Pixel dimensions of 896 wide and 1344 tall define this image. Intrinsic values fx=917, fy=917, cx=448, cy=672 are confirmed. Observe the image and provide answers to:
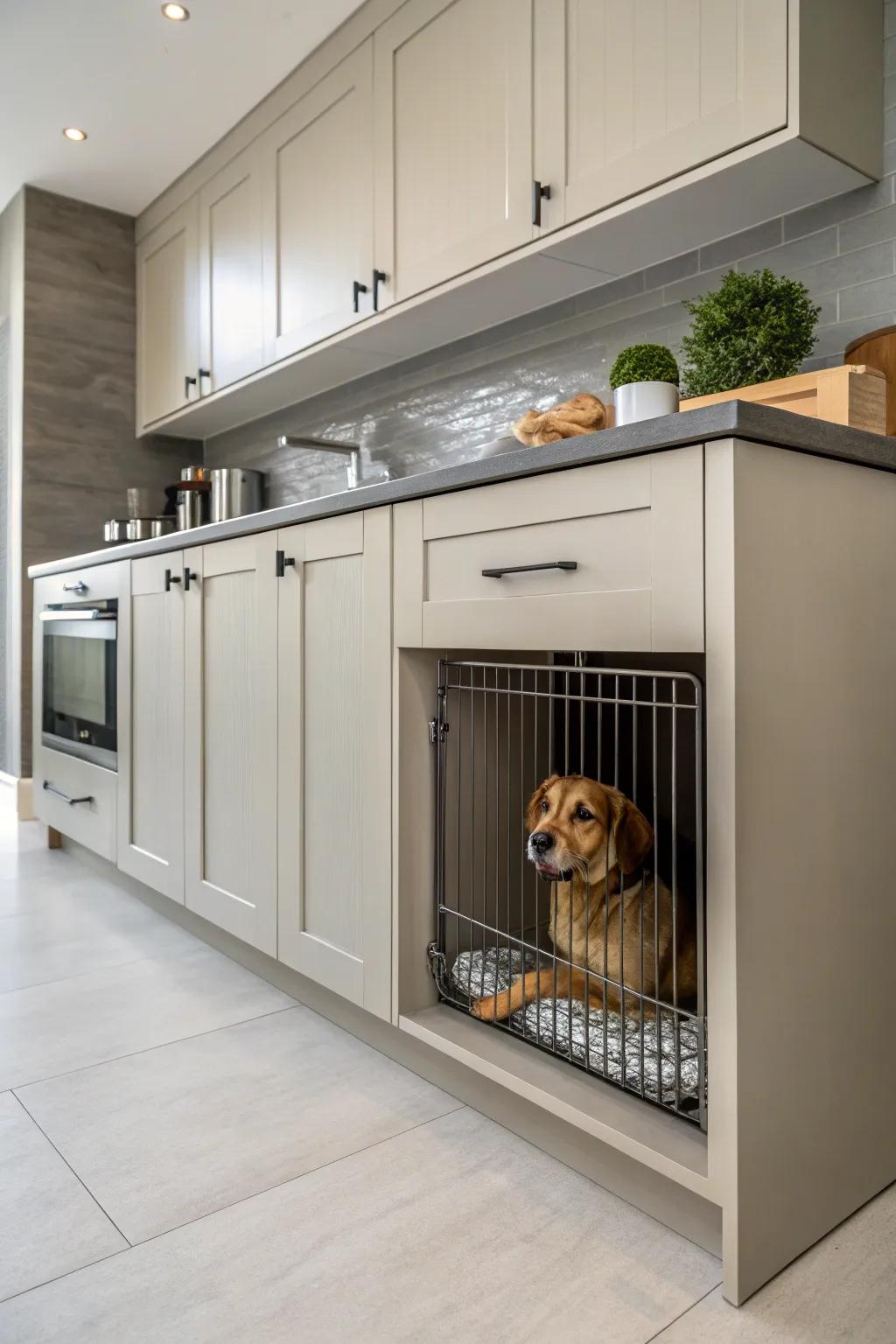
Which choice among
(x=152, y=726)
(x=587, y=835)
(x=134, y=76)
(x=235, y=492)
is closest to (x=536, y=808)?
(x=587, y=835)

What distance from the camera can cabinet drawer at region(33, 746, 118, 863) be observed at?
2.69 metres

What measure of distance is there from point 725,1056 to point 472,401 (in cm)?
196

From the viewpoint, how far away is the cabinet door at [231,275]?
118 inches

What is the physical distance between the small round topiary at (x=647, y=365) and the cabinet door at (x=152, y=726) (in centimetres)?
123

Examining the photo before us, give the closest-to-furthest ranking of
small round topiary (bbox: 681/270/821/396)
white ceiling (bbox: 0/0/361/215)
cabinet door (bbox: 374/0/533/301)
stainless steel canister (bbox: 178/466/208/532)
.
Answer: small round topiary (bbox: 681/270/821/396)
cabinet door (bbox: 374/0/533/301)
white ceiling (bbox: 0/0/361/215)
stainless steel canister (bbox: 178/466/208/532)

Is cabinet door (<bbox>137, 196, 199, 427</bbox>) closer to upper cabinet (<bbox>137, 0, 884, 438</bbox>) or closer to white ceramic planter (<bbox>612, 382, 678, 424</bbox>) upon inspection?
upper cabinet (<bbox>137, 0, 884, 438</bbox>)

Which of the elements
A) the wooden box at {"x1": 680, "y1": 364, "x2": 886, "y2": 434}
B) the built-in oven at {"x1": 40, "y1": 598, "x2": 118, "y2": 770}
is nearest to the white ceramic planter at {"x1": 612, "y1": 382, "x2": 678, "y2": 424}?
the wooden box at {"x1": 680, "y1": 364, "x2": 886, "y2": 434}

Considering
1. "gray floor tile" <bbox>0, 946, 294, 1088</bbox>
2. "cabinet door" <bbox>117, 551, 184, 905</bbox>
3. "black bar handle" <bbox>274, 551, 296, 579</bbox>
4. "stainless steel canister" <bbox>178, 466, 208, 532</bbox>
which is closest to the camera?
"gray floor tile" <bbox>0, 946, 294, 1088</bbox>

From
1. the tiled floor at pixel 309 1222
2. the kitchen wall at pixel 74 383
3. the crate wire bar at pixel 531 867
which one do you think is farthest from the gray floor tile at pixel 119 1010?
the kitchen wall at pixel 74 383

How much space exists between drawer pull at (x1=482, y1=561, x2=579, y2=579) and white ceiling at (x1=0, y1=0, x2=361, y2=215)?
6.80 feet

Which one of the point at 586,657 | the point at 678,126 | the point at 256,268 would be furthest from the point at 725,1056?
the point at 256,268

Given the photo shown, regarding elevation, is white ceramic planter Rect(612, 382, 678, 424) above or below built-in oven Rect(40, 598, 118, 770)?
above

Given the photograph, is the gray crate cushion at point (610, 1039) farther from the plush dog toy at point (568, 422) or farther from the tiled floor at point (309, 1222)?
the plush dog toy at point (568, 422)

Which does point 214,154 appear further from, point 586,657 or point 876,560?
point 876,560
